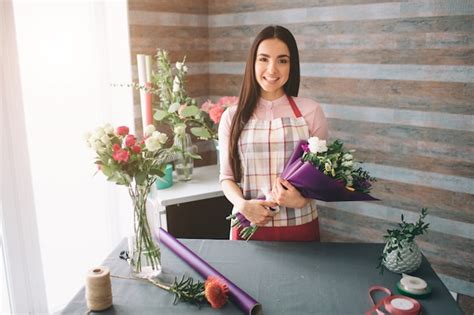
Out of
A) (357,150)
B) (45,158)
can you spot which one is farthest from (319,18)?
(45,158)

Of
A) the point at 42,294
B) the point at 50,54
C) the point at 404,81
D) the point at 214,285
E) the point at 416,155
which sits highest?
the point at 50,54

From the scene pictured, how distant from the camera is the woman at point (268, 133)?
5.93 feet

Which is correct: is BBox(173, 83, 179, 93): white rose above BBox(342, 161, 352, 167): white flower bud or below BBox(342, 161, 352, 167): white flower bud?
above

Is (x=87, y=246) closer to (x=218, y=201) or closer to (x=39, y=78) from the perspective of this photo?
(x=218, y=201)

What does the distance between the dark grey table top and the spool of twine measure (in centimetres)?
3

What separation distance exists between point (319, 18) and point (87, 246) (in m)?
1.99

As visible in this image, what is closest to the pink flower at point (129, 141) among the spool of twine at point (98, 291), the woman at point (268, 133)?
the spool of twine at point (98, 291)

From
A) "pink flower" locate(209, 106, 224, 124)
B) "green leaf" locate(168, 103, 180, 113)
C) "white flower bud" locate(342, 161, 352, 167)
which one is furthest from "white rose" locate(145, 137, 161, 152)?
"green leaf" locate(168, 103, 180, 113)

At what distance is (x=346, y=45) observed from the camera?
252 centimetres

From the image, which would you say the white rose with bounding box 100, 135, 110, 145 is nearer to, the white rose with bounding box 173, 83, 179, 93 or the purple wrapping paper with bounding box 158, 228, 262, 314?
the purple wrapping paper with bounding box 158, 228, 262, 314

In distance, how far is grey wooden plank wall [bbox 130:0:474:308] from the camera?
2234mm

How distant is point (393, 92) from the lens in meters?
2.41

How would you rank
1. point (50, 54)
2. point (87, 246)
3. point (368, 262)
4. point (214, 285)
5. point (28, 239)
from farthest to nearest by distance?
1. point (87, 246)
2. point (50, 54)
3. point (28, 239)
4. point (368, 262)
5. point (214, 285)

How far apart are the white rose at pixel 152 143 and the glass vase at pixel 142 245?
0.14 meters
